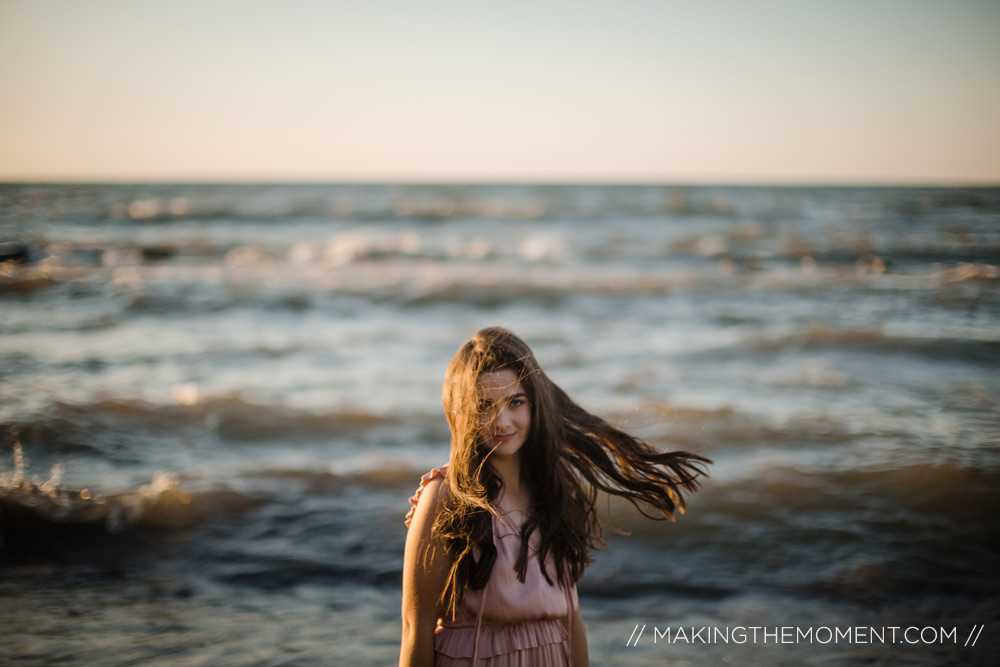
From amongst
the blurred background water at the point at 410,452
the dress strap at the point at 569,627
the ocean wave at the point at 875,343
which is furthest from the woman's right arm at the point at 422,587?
the ocean wave at the point at 875,343

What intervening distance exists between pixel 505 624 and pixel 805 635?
7.69 feet

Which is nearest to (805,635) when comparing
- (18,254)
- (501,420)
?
(501,420)

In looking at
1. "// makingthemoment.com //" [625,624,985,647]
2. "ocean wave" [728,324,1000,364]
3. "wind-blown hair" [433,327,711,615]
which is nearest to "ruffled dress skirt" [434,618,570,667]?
"wind-blown hair" [433,327,711,615]

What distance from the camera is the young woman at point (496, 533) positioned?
2125 mm

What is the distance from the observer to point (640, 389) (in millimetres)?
→ 8156

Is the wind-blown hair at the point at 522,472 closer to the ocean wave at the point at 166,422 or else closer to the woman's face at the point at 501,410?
the woman's face at the point at 501,410

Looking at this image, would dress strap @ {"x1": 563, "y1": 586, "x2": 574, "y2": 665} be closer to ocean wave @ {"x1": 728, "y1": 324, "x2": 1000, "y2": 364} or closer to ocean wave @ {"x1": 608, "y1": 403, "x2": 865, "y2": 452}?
ocean wave @ {"x1": 608, "y1": 403, "x2": 865, "y2": 452}

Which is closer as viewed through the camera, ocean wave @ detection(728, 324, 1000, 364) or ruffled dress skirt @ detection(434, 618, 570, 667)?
ruffled dress skirt @ detection(434, 618, 570, 667)

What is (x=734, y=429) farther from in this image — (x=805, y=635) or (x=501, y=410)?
(x=501, y=410)

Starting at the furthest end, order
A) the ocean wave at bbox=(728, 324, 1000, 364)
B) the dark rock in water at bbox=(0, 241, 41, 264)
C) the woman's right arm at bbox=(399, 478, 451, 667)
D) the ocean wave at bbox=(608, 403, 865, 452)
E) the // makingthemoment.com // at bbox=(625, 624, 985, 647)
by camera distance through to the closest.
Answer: the dark rock in water at bbox=(0, 241, 41, 264)
the ocean wave at bbox=(728, 324, 1000, 364)
the ocean wave at bbox=(608, 403, 865, 452)
the // makingthemoment.com // at bbox=(625, 624, 985, 647)
the woman's right arm at bbox=(399, 478, 451, 667)

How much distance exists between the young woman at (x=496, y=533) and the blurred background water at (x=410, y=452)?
139cm

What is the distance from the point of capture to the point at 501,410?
7.35ft

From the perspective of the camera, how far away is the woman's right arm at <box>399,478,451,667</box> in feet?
6.89

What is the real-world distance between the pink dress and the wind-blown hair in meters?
0.04
